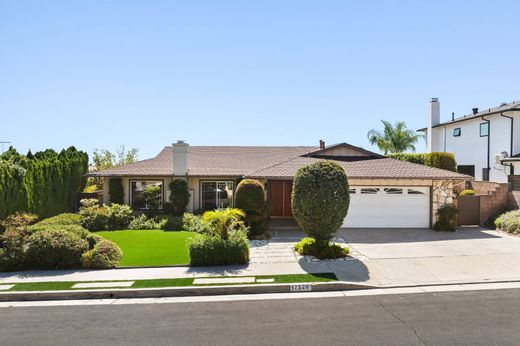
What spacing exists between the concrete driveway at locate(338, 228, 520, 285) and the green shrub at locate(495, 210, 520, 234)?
1.56 ft

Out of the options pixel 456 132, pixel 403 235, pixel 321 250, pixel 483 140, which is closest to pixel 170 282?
pixel 321 250

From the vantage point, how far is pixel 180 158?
70.3 feet

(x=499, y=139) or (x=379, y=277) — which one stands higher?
(x=499, y=139)

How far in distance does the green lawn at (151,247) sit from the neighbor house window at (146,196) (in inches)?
132

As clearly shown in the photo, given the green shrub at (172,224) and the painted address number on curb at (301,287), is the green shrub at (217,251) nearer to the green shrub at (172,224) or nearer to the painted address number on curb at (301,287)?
the painted address number on curb at (301,287)

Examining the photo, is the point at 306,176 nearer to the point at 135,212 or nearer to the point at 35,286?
the point at 35,286

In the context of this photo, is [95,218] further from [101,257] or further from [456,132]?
[456,132]

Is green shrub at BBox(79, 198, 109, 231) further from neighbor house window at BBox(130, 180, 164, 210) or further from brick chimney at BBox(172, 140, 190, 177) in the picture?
brick chimney at BBox(172, 140, 190, 177)

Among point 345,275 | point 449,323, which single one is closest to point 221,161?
point 345,275

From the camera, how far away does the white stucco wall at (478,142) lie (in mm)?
24812

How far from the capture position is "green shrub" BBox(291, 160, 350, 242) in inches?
515

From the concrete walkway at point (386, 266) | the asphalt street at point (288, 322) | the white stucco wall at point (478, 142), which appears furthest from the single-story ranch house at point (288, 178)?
the asphalt street at point (288, 322)

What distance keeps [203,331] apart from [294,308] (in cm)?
231

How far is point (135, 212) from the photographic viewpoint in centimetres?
2153
